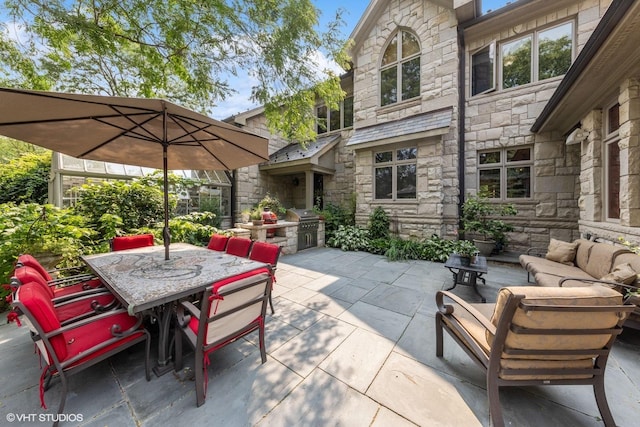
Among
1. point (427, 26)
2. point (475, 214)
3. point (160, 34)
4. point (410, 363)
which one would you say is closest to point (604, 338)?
point (410, 363)

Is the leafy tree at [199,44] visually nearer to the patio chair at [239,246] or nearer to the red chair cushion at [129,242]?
the patio chair at [239,246]

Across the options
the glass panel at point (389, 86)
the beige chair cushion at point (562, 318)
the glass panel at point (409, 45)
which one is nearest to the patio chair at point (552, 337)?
the beige chair cushion at point (562, 318)

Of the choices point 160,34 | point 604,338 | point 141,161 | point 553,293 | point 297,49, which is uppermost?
point 160,34

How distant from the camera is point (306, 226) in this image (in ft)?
24.5

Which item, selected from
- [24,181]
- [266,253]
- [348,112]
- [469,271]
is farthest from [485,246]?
[24,181]

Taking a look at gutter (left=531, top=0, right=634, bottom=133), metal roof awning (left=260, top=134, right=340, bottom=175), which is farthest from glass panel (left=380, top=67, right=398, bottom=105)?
gutter (left=531, top=0, right=634, bottom=133)

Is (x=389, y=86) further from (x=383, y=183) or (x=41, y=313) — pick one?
(x=41, y=313)

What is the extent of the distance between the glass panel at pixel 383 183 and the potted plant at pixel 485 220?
2213 mm

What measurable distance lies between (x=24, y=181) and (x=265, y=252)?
10.6 meters

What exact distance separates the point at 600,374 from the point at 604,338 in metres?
0.29

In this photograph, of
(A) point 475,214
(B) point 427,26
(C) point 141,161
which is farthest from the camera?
(B) point 427,26

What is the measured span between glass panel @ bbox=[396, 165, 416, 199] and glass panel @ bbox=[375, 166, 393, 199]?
11.9 inches

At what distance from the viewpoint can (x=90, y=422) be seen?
1646 mm

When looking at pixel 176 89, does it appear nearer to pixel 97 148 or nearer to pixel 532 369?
pixel 97 148
